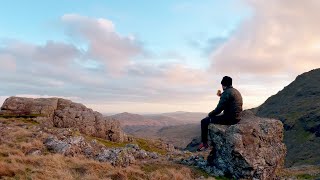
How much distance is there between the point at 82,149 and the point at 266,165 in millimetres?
11594

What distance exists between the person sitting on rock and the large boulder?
444 millimetres

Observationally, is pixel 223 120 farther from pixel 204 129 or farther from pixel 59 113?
pixel 59 113

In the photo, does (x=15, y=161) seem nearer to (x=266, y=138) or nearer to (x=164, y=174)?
(x=164, y=174)

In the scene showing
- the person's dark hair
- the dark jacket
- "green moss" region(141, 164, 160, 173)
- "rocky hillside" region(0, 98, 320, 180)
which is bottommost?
"green moss" region(141, 164, 160, 173)

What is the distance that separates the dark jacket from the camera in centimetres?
2067

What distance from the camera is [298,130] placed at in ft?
607

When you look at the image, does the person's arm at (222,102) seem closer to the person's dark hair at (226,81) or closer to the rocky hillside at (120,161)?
the person's dark hair at (226,81)

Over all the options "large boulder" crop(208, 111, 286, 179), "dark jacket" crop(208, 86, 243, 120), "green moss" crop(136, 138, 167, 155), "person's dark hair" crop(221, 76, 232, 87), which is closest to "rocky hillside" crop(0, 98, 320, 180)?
"large boulder" crop(208, 111, 286, 179)

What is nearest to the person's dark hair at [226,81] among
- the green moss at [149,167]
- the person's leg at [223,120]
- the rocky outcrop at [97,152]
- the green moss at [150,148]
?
the person's leg at [223,120]

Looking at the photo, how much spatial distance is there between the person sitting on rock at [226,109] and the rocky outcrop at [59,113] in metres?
30.3

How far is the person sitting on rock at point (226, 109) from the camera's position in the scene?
20.7 m

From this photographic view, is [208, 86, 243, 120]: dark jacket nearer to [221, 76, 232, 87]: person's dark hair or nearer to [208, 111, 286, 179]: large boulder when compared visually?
[221, 76, 232, 87]: person's dark hair

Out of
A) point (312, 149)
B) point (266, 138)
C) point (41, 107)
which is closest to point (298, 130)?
point (312, 149)

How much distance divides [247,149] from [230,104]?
2714 millimetres
